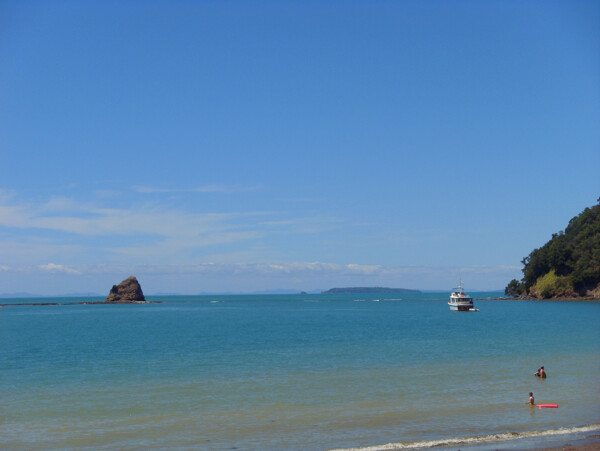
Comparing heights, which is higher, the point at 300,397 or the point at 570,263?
the point at 570,263

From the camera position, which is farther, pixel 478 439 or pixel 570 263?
pixel 570 263

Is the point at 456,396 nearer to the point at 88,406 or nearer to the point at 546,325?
the point at 88,406

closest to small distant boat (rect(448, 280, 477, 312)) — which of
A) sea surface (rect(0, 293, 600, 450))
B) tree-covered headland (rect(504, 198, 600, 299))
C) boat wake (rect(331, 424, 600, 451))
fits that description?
tree-covered headland (rect(504, 198, 600, 299))

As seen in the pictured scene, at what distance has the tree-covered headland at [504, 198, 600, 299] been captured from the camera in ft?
467

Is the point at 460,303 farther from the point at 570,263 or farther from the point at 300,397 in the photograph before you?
the point at 300,397

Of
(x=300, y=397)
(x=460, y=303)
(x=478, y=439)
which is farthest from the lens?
(x=460, y=303)

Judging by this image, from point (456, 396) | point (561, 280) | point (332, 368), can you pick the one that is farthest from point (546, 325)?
point (561, 280)

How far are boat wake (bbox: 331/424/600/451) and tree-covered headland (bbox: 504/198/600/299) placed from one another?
13250 centimetres

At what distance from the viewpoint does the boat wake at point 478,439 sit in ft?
63.8

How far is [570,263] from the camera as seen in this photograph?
5891 inches

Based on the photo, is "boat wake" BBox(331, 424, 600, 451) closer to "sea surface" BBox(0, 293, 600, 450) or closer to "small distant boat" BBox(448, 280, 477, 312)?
"sea surface" BBox(0, 293, 600, 450)

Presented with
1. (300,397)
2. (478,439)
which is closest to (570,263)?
(300,397)

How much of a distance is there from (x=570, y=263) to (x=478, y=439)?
145995mm

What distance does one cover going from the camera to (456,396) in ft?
91.4
